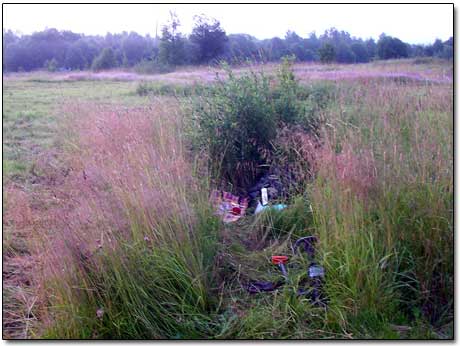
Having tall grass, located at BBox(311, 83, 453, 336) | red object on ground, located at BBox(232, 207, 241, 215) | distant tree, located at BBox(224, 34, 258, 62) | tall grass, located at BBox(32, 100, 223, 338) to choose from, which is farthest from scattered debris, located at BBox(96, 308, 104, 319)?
distant tree, located at BBox(224, 34, 258, 62)

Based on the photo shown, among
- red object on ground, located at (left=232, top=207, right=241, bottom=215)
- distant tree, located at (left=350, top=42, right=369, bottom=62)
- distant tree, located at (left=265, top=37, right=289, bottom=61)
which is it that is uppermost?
distant tree, located at (left=265, top=37, right=289, bottom=61)

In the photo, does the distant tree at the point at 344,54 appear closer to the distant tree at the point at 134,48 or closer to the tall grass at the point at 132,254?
the tall grass at the point at 132,254

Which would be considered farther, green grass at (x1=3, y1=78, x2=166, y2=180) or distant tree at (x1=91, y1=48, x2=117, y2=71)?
distant tree at (x1=91, y1=48, x2=117, y2=71)

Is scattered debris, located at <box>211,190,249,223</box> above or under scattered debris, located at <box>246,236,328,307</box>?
above

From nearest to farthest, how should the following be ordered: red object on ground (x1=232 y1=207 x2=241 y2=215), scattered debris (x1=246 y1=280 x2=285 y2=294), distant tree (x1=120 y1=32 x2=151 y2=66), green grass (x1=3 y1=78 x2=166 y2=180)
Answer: scattered debris (x1=246 y1=280 x2=285 y2=294) < red object on ground (x1=232 y1=207 x2=241 y2=215) < green grass (x1=3 y1=78 x2=166 y2=180) < distant tree (x1=120 y1=32 x2=151 y2=66)

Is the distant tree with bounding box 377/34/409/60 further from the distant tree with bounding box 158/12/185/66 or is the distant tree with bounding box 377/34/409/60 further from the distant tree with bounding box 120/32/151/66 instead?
the distant tree with bounding box 120/32/151/66

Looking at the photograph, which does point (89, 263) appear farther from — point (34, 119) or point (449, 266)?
point (34, 119)

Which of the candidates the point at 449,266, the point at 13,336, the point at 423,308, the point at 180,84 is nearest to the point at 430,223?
the point at 449,266
